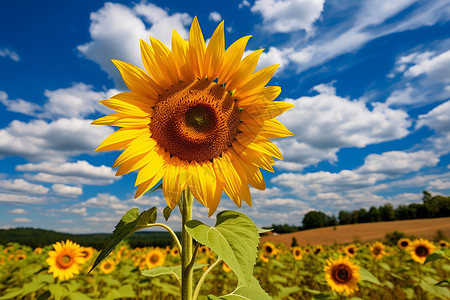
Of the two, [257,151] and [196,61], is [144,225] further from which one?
[196,61]

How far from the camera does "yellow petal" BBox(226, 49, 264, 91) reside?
1.90m

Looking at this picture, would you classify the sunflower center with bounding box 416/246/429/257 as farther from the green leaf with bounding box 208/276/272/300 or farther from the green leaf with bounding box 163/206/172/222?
the green leaf with bounding box 163/206/172/222

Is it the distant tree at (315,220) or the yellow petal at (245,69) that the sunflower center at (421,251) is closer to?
the yellow petal at (245,69)

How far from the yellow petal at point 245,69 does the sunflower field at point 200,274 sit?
1164 mm

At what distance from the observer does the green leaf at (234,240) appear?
1388mm

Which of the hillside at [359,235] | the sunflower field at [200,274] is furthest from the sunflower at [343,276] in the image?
the hillside at [359,235]

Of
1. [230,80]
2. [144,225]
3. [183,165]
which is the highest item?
[230,80]

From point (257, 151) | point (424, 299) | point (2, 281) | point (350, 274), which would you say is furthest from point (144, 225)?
point (424, 299)

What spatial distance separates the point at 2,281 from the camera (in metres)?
6.09

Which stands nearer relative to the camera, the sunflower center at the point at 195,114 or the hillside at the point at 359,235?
the sunflower center at the point at 195,114

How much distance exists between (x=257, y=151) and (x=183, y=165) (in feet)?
1.56

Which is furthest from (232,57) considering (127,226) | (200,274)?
(200,274)

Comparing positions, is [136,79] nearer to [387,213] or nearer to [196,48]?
[196,48]

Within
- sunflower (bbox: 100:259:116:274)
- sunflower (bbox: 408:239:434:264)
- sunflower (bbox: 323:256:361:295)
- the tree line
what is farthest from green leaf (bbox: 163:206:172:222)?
the tree line
